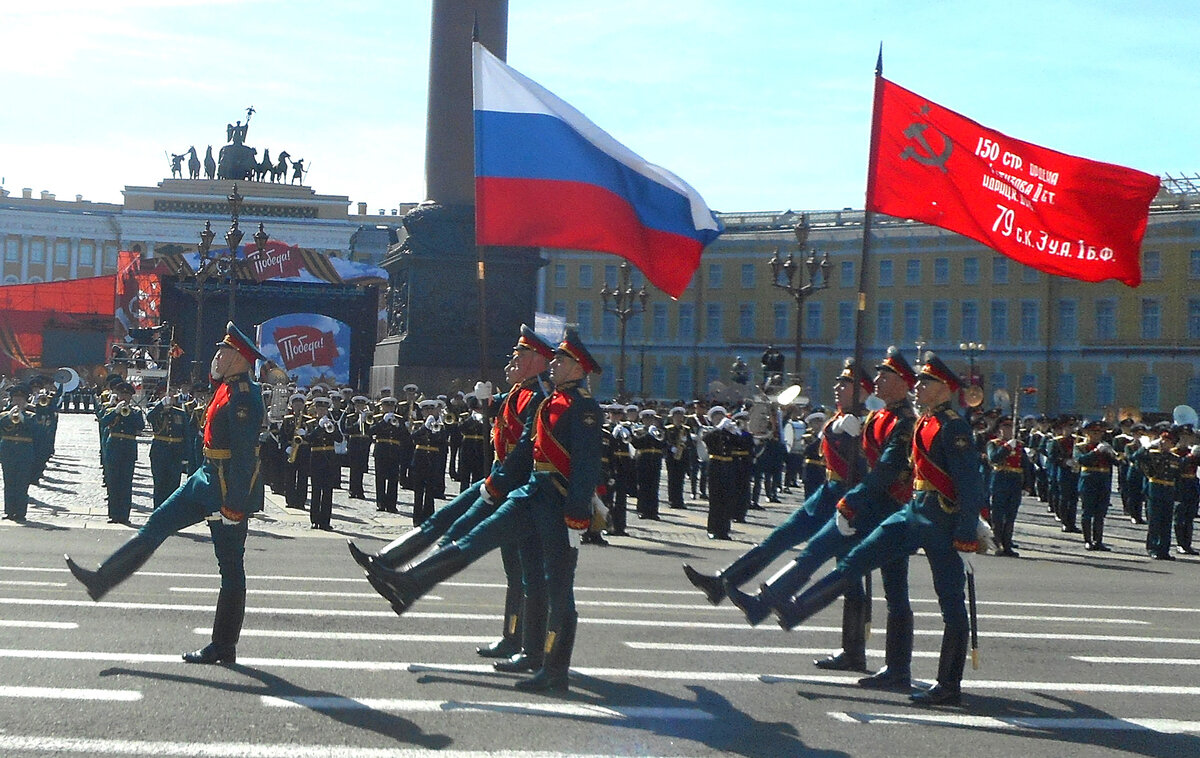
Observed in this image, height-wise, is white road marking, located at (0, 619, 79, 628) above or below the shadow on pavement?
above

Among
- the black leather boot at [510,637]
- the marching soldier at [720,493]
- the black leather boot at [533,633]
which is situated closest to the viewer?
the black leather boot at [533,633]

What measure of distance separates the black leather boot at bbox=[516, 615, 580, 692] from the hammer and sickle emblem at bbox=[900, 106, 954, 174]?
4.89 meters

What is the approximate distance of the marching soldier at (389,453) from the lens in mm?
20875

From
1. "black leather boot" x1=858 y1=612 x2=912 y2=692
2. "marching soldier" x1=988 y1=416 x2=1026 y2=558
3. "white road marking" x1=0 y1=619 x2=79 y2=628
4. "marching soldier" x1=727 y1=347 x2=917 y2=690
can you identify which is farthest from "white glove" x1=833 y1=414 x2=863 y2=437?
"marching soldier" x1=988 y1=416 x2=1026 y2=558

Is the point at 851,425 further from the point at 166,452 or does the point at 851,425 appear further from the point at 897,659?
the point at 166,452

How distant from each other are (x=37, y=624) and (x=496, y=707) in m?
3.58

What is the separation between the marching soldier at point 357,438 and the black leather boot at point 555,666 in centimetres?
1465

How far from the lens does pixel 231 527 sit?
8.22 meters

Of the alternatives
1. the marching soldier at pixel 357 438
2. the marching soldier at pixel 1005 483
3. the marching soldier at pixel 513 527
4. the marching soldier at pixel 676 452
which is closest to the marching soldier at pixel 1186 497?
the marching soldier at pixel 1005 483

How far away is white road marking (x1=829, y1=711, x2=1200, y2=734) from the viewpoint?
7.35 m

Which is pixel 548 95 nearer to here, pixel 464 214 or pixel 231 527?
pixel 231 527

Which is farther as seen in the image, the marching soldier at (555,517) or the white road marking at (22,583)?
the white road marking at (22,583)

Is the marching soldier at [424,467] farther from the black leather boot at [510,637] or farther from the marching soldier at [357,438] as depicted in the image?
the black leather boot at [510,637]

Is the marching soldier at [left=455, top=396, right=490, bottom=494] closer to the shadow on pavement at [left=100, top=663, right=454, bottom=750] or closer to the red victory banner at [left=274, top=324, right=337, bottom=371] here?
the shadow on pavement at [left=100, top=663, right=454, bottom=750]
